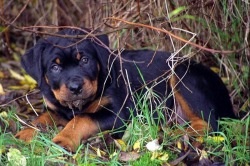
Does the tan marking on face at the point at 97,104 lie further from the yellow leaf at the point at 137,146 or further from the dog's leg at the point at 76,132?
the yellow leaf at the point at 137,146

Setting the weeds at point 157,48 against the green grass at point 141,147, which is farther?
the weeds at point 157,48

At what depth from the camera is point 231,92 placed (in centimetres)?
648

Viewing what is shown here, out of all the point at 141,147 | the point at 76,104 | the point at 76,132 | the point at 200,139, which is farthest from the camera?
the point at 76,104

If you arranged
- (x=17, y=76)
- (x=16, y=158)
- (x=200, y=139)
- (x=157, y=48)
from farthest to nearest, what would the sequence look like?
(x=17, y=76), (x=157, y=48), (x=200, y=139), (x=16, y=158)

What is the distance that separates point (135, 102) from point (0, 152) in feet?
4.52

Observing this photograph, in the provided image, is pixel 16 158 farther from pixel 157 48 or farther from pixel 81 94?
pixel 157 48

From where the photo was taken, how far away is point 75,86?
16.6 ft

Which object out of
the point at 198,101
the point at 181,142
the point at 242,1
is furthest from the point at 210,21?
the point at 181,142

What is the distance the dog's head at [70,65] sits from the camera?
16.8ft

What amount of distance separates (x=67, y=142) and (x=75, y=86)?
452 millimetres

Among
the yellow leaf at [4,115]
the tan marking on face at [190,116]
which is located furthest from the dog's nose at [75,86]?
the tan marking on face at [190,116]

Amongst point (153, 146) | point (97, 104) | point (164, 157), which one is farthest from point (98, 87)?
point (164, 157)

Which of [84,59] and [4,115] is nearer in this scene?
[84,59]

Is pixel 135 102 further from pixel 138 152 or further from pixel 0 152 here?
pixel 0 152
